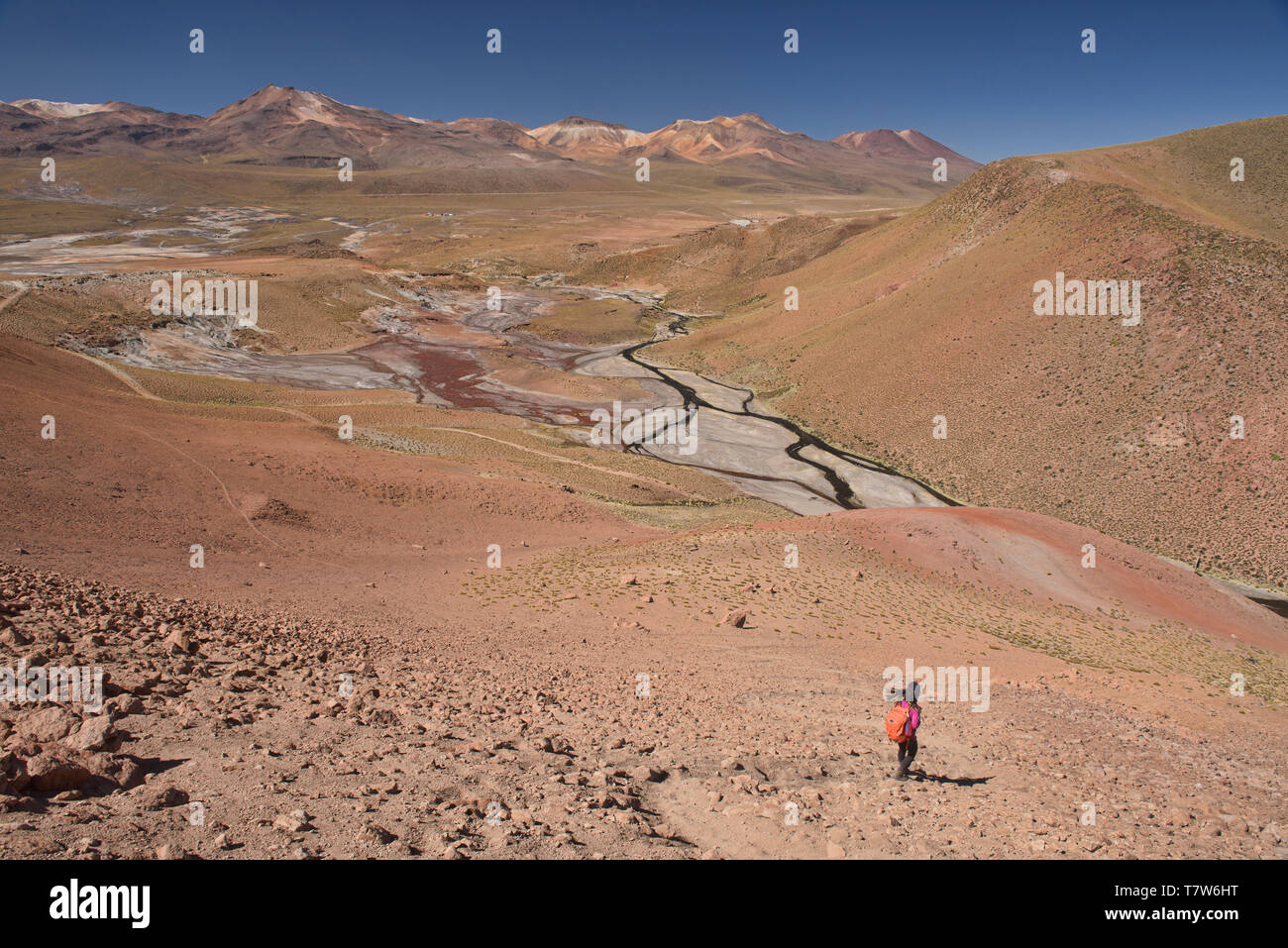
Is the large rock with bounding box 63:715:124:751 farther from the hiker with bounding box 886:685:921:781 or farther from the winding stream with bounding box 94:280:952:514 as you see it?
the winding stream with bounding box 94:280:952:514

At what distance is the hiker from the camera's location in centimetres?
896

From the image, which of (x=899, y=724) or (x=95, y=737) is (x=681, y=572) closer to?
(x=899, y=724)

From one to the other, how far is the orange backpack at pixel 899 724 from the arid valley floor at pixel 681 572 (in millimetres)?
713

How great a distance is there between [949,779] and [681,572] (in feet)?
34.8

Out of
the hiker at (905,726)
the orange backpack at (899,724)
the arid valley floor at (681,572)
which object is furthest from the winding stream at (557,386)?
the orange backpack at (899,724)

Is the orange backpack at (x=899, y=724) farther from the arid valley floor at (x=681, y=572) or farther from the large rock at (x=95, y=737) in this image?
the large rock at (x=95, y=737)

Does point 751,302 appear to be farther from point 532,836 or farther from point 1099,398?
point 532,836

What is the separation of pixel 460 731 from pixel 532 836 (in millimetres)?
3333

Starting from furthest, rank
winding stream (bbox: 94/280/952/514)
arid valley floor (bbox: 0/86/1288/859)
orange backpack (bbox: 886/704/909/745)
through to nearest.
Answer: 1. winding stream (bbox: 94/280/952/514)
2. orange backpack (bbox: 886/704/909/745)
3. arid valley floor (bbox: 0/86/1288/859)

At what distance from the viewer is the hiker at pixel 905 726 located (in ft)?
29.4

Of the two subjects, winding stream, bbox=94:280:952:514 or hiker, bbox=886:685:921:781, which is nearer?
hiker, bbox=886:685:921:781

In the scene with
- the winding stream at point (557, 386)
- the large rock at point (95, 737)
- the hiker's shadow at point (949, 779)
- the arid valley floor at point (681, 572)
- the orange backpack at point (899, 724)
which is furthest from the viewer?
the winding stream at point (557, 386)

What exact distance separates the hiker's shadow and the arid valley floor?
149 millimetres

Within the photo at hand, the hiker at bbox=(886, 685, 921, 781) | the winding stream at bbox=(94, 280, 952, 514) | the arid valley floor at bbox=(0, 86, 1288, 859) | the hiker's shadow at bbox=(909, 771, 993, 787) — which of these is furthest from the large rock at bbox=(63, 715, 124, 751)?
the winding stream at bbox=(94, 280, 952, 514)
